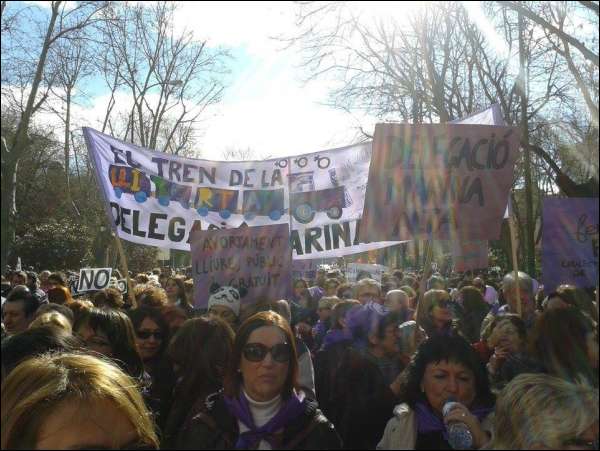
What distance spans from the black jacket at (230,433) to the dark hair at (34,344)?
626 millimetres

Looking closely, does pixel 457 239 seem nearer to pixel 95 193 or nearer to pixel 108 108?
pixel 108 108

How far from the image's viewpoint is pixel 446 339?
124 inches

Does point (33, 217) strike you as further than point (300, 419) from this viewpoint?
Yes

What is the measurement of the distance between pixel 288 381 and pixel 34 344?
1.15 metres

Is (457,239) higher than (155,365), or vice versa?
(457,239)

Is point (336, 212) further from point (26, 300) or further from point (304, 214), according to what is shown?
point (26, 300)

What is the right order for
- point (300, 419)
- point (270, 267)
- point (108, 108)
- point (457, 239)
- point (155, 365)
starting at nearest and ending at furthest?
point (300, 419) < point (155, 365) < point (457, 239) < point (270, 267) < point (108, 108)

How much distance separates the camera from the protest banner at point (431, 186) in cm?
454

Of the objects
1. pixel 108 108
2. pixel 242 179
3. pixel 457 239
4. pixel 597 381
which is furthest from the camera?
pixel 108 108

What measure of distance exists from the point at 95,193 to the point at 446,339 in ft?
94.7

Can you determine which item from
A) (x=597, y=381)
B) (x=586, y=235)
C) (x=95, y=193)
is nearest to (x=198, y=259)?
(x=586, y=235)

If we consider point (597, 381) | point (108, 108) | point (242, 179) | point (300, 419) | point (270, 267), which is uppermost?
point (108, 108)

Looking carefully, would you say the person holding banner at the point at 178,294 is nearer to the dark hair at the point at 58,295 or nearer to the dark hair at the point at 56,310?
the dark hair at the point at 58,295

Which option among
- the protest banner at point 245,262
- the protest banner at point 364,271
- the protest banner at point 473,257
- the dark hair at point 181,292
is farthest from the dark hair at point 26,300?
the protest banner at point 364,271
